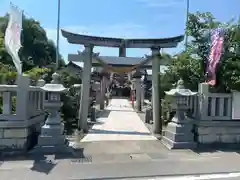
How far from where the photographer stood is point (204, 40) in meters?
9.14

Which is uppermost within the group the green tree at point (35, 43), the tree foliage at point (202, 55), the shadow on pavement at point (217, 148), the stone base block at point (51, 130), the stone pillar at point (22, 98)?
the green tree at point (35, 43)

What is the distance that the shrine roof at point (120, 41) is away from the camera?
428 inches

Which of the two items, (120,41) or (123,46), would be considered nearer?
(120,41)

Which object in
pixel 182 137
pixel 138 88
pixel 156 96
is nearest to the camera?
pixel 182 137

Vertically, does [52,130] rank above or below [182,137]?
above

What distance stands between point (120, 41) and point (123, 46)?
0.81ft

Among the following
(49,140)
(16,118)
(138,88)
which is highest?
(138,88)

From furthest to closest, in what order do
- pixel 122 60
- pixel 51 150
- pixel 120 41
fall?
pixel 122 60
pixel 120 41
pixel 51 150

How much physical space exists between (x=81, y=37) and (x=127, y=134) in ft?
13.7

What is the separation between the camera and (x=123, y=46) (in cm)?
1118

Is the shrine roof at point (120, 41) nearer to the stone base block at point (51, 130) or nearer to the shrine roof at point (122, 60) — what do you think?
the shrine roof at point (122, 60)

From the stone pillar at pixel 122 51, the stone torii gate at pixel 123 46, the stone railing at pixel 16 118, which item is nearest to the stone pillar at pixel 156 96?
the stone torii gate at pixel 123 46

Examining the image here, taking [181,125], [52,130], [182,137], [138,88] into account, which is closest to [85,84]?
[52,130]

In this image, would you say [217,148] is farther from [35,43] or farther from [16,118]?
[35,43]
